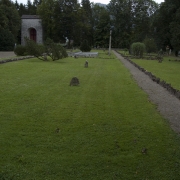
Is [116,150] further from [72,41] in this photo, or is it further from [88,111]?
[72,41]

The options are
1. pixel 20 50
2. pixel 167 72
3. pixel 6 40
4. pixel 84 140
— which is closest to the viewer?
pixel 84 140

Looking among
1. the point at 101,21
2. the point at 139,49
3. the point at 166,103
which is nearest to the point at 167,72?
the point at 166,103

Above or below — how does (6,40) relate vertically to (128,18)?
below

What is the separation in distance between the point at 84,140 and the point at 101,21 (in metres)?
68.6

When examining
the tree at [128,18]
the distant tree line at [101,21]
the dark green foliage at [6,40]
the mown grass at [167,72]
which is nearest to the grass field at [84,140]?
the mown grass at [167,72]

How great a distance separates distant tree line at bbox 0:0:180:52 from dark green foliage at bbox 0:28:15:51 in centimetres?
36

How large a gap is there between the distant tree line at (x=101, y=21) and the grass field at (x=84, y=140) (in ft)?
110

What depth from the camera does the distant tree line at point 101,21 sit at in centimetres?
4369

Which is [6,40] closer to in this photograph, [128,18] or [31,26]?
[31,26]

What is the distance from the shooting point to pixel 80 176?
12.4ft

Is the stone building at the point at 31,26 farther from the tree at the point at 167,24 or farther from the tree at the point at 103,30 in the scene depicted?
the tree at the point at 167,24

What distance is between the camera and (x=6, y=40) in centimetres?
4628

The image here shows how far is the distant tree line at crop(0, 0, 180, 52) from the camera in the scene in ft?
143

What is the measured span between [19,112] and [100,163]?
10.9 ft
